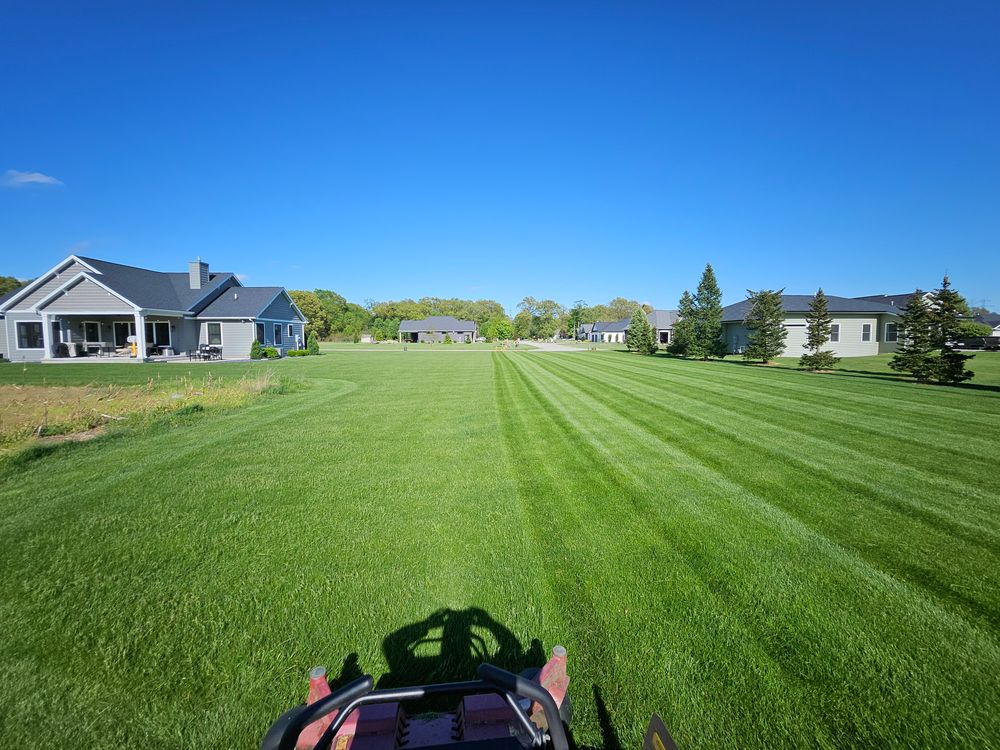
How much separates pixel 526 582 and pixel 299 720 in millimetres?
2142

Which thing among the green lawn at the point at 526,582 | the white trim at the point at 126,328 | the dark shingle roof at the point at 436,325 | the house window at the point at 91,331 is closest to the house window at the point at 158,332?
the white trim at the point at 126,328

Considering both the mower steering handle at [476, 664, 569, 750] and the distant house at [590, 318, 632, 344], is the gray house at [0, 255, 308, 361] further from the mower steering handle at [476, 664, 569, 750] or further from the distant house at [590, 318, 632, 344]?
the distant house at [590, 318, 632, 344]

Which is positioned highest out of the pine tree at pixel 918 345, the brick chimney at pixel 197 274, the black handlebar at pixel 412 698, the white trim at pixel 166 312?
the brick chimney at pixel 197 274

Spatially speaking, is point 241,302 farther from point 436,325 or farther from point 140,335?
point 436,325

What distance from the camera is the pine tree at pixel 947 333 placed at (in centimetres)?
1395

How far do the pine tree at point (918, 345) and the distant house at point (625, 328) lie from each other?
119 feet

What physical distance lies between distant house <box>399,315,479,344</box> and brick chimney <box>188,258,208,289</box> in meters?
53.7

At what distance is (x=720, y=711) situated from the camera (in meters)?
2.12

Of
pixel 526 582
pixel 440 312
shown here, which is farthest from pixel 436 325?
pixel 526 582

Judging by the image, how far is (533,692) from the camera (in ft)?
4.65

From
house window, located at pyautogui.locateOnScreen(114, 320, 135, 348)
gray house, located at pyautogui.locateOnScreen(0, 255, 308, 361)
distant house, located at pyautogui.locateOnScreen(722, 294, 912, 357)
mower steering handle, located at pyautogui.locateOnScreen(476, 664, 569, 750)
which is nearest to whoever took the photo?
mower steering handle, located at pyautogui.locateOnScreen(476, 664, 569, 750)

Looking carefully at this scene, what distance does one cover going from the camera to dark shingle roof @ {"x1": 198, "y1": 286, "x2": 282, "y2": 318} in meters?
29.8

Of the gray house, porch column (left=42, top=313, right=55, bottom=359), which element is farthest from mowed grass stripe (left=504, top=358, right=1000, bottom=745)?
porch column (left=42, top=313, right=55, bottom=359)

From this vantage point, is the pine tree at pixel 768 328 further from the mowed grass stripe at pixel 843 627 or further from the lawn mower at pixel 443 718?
the lawn mower at pixel 443 718
